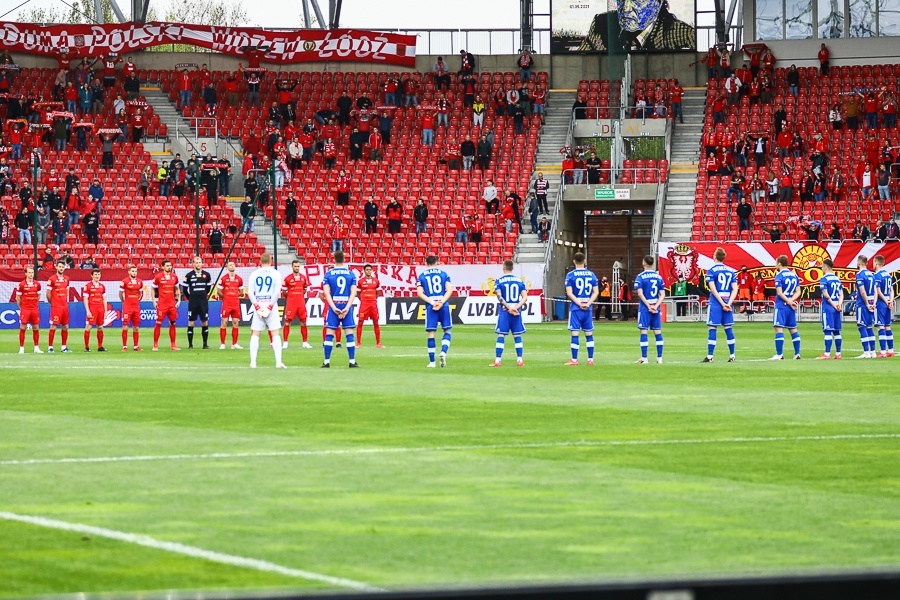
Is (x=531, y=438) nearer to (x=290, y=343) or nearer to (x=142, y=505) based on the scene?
(x=142, y=505)

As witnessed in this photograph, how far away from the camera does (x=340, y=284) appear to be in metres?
23.7

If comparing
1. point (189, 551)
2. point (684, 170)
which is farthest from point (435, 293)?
point (684, 170)

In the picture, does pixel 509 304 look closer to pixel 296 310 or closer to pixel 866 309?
pixel 866 309

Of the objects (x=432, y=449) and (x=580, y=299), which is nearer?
(x=432, y=449)

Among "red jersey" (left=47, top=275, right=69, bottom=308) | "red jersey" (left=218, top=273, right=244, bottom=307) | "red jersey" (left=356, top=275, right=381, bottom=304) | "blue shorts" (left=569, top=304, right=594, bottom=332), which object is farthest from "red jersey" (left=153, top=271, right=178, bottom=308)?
"blue shorts" (left=569, top=304, right=594, bottom=332)

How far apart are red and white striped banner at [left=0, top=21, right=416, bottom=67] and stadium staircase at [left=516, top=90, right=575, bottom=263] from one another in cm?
668

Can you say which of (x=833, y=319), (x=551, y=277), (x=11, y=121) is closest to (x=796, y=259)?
(x=551, y=277)

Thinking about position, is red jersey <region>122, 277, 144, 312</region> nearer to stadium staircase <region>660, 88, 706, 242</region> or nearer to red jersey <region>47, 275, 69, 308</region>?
red jersey <region>47, 275, 69, 308</region>

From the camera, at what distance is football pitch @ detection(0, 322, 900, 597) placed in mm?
6953

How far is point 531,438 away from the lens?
42.5ft

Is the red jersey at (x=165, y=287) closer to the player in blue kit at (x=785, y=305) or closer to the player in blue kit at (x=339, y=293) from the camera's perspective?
the player in blue kit at (x=339, y=293)

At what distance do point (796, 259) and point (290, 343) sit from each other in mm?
20054

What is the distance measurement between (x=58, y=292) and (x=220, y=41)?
3122 centimetres

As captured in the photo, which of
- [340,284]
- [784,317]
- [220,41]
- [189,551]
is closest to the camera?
[189,551]
